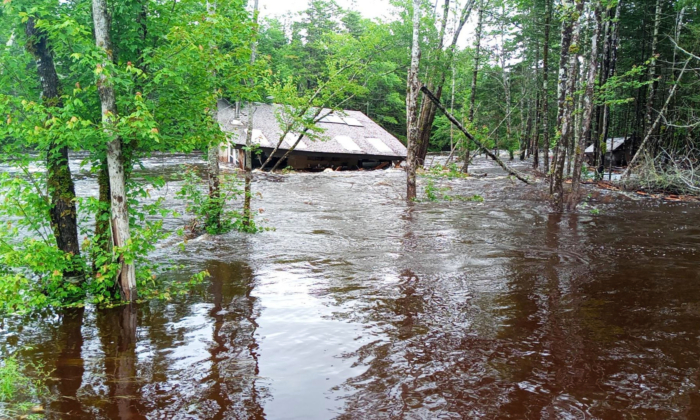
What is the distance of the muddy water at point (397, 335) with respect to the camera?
3.99 meters

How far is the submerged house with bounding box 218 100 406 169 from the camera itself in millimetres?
25750

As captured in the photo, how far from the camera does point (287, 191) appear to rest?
18484 millimetres

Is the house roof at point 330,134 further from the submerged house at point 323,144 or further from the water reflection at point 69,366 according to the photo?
the water reflection at point 69,366

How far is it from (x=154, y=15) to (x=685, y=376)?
24.9 feet

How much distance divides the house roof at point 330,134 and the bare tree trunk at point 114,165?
18.9m

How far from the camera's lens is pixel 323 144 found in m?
26.9

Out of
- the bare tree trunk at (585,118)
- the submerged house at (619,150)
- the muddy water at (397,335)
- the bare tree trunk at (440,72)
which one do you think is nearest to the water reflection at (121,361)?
the muddy water at (397,335)

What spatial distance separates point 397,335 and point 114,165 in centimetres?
412

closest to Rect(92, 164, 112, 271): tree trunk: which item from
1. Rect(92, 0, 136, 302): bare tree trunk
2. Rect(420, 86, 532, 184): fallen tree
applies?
Rect(92, 0, 136, 302): bare tree trunk

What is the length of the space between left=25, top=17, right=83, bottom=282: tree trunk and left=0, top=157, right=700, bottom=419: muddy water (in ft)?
3.16

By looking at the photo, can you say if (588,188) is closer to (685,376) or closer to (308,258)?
(308,258)

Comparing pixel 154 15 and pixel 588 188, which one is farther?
pixel 588 188

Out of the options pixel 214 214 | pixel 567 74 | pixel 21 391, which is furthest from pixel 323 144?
pixel 21 391

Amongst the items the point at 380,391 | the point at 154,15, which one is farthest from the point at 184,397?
the point at 154,15
